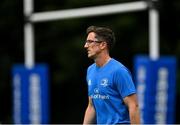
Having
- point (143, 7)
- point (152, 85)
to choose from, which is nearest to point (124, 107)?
point (152, 85)

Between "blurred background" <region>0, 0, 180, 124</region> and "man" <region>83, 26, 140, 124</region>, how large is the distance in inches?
461

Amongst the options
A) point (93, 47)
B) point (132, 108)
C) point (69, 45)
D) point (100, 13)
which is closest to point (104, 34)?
point (93, 47)

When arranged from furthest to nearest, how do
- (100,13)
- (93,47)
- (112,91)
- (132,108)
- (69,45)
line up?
(69,45)
(100,13)
(93,47)
(112,91)
(132,108)

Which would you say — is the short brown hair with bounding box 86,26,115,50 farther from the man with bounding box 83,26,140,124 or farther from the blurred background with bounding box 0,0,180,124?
the blurred background with bounding box 0,0,180,124

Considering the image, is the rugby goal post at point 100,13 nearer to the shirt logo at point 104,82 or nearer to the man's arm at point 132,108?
the shirt logo at point 104,82

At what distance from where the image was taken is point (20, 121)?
15859mm

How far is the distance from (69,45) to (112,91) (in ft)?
42.6

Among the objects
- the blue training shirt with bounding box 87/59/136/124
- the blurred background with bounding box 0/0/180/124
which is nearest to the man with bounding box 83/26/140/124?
the blue training shirt with bounding box 87/59/136/124

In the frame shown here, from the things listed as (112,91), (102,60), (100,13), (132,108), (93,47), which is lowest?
(132,108)

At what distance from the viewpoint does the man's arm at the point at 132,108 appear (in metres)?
7.57

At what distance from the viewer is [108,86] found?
7723 mm

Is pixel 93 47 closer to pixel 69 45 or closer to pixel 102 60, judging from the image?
pixel 102 60

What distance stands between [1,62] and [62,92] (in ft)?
5.23

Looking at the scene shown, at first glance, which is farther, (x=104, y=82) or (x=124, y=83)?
(x=104, y=82)
